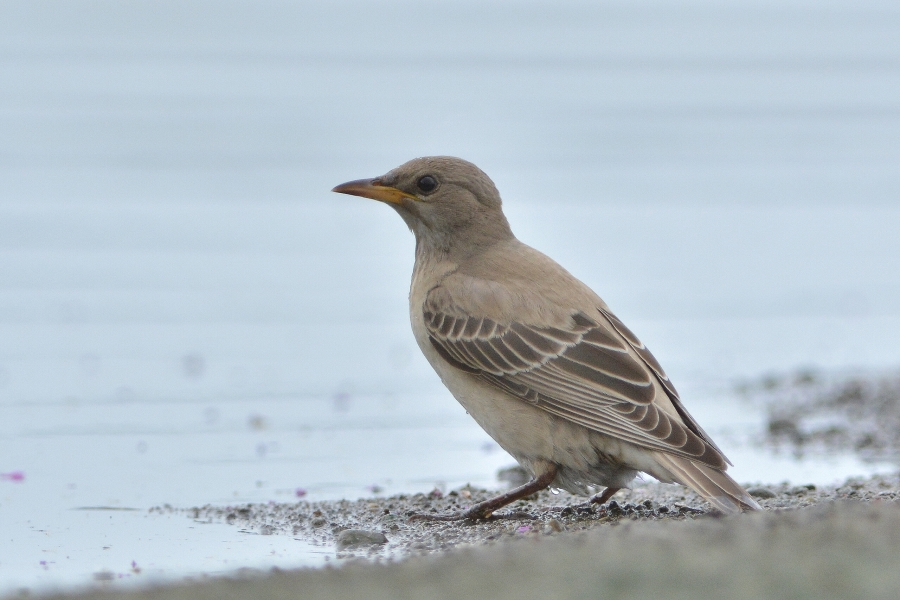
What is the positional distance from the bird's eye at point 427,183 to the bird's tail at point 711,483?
2.20 m

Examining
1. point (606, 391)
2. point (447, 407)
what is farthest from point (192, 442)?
point (606, 391)

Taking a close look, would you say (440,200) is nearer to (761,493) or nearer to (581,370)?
(581,370)

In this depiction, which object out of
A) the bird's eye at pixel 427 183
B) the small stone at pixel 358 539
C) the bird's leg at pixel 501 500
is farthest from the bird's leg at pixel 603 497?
the bird's eye at pixel 427 183

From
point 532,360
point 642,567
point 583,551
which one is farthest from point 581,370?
point 642,567

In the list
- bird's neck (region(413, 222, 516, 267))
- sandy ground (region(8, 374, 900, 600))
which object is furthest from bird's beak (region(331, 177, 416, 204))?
sandy ground (region(8, 374, 900, 600))

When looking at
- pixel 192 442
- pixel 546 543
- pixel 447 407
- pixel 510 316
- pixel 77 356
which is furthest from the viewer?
pixel 77 356

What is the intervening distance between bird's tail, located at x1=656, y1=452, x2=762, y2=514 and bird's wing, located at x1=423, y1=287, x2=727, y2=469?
0.04 meters

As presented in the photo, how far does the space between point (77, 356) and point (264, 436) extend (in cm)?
245

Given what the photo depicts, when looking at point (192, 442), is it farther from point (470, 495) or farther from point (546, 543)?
point (546, 543)

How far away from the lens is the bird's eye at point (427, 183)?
7.17 m

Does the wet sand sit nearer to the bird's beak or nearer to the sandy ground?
the sandy ground

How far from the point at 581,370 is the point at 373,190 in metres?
1.70

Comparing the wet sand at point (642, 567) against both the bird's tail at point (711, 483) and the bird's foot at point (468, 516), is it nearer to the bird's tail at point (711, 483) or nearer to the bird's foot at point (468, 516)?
the bird's tail at point (711, 483)

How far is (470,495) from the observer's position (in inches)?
268
